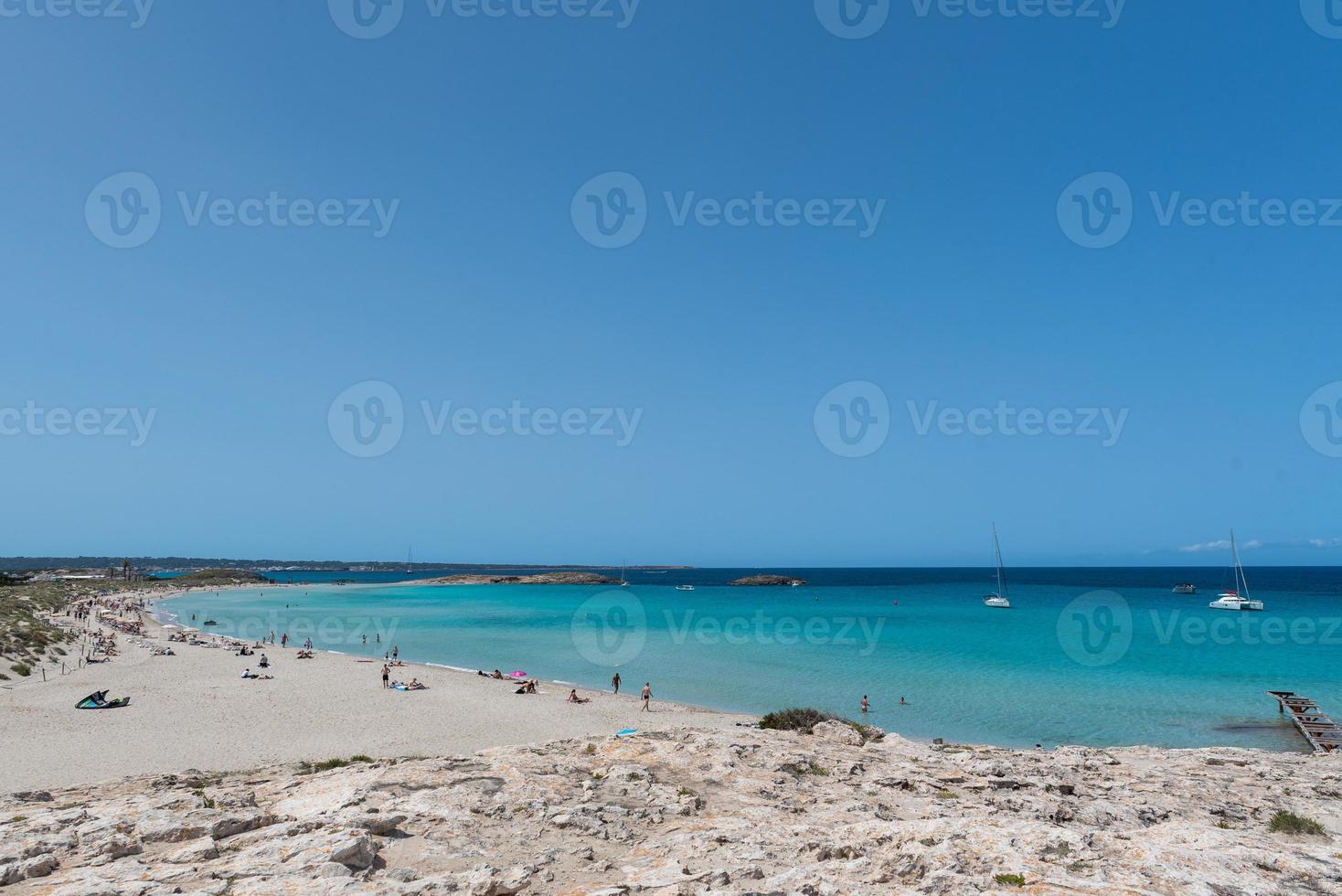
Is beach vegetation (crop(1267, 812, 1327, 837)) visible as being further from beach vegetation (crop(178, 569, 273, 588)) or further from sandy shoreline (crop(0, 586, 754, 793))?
beach vegetation (crop(178, 569, 273, 588))

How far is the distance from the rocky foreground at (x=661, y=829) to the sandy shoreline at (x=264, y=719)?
8.95 meters

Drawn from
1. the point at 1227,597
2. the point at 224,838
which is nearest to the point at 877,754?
the point at 224,838

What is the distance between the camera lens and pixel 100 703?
27219mm

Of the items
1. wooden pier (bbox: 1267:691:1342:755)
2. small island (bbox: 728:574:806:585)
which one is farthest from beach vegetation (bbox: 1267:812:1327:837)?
small island (bbox: 728:574:806:585)

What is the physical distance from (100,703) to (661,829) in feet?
97.7

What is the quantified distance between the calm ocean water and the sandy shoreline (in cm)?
641

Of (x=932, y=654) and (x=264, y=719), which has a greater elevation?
(x=264, y=719)

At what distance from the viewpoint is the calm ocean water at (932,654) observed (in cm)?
2886

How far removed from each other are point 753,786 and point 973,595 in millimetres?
123334

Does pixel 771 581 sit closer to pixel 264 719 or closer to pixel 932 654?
pixel 932 654

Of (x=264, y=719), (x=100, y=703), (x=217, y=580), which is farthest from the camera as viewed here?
(x=217, y=580)

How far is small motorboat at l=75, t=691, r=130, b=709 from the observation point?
88.2ft

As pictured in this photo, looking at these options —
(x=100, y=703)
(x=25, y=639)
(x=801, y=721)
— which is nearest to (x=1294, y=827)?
(x=801, y=721)

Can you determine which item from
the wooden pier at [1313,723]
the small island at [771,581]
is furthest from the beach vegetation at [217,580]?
the wooden pier at [1313,723]
